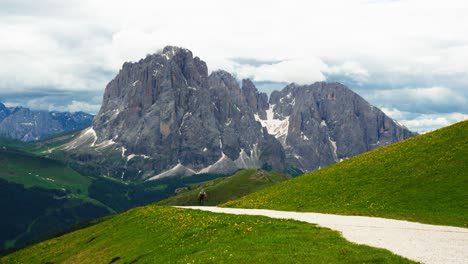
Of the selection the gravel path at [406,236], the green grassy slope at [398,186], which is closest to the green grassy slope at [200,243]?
the gravel path at [406,236]

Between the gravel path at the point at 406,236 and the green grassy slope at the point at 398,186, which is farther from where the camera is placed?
the green grassy slope at the point at 398,186

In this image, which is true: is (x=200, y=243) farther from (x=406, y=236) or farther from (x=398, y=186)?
(x=398, y=186)

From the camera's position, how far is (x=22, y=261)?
64.0m

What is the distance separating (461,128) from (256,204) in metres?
32.2

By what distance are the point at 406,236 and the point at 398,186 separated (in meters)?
19.7

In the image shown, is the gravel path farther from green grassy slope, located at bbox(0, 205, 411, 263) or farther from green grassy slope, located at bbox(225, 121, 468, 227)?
green grassy slope, located at bbox(225, 121, 468, 227)

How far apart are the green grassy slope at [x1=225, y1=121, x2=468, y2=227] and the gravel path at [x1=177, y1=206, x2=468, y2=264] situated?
4.19 m

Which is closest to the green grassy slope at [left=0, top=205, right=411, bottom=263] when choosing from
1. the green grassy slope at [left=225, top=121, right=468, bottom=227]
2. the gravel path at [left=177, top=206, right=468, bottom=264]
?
the gravel path at [left=177, top=206, right=468, bottom=264]

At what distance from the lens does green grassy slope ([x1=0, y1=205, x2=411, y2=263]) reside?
32.2 m

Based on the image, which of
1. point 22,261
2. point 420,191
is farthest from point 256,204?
point 22,261

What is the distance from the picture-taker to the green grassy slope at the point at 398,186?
49125mm

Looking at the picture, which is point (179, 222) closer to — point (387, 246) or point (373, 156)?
point (387, 246)

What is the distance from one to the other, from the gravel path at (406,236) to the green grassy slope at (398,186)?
4187 millimetres

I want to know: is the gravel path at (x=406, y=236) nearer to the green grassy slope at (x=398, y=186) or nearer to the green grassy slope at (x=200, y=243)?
the green grassy slope at (x=200, y=243)
